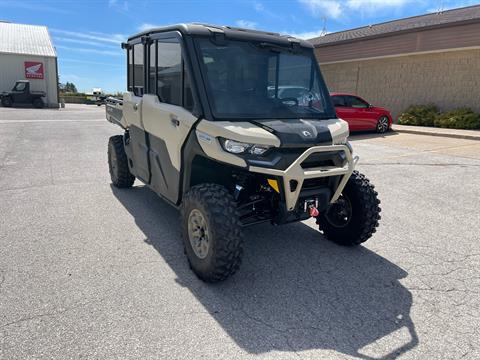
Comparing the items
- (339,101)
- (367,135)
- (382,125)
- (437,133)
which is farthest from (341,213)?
(437,133)

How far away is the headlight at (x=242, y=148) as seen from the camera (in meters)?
3.13

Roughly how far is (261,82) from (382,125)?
12.0 meters

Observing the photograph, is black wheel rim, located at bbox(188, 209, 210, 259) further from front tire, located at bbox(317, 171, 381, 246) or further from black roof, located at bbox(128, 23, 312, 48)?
black roof, located at bbox(128, 23, 312, 48)

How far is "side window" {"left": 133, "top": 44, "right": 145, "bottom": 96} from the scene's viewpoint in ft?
15.4

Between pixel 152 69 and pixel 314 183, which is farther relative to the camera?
pixel 152 69

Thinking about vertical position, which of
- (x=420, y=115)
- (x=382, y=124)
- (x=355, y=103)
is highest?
(x=355, y=103)

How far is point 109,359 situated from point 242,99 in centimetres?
244

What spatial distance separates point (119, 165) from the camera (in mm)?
6043

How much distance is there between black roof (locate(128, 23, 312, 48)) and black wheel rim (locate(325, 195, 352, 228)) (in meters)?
1.79

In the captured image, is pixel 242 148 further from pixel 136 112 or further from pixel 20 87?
pixel 20 87

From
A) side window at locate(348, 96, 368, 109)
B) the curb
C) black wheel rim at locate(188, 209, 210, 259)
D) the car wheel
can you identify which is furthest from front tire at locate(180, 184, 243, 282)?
the curb

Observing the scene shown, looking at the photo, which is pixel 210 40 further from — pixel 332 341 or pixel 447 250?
pixel 447 250

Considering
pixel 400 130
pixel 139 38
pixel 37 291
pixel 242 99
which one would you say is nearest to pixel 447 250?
→ pixel 242 99

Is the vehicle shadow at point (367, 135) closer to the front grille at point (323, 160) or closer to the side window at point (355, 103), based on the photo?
the side window at point (355, 103)
